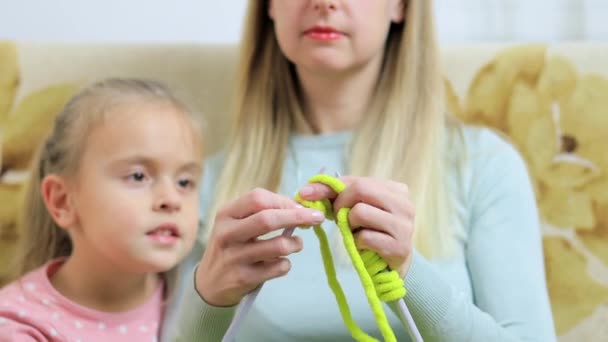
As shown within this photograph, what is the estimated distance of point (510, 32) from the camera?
1.42 meters

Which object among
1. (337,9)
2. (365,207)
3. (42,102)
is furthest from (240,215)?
(42,102)

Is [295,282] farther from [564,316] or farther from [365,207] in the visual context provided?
[564,316]

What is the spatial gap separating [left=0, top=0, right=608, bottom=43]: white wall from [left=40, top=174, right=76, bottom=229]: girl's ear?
0.42 m

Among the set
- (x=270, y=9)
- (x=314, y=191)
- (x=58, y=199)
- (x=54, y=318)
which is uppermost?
(x=270, y=9)

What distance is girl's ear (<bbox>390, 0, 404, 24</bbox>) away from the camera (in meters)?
1.07

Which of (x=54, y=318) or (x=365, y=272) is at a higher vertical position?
(x=365, y=272)

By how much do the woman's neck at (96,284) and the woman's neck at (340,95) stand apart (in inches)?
13.1

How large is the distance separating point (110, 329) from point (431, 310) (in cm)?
41

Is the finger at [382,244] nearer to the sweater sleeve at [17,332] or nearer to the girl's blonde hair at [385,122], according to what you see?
the girl's blonde hair at [385,122]

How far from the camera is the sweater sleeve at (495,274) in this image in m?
0.84

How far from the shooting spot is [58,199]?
1026mm

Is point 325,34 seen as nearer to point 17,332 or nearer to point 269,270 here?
point 269,270

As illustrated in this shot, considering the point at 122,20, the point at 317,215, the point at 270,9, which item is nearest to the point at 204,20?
the point at 122,20

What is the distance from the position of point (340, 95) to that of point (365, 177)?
32cm
